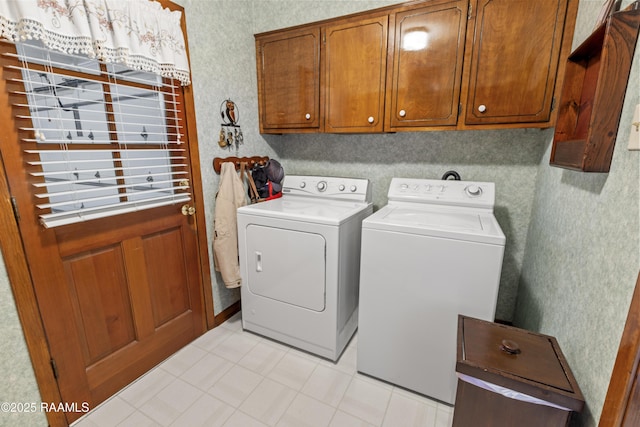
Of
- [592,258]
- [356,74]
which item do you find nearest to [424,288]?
[592,258]

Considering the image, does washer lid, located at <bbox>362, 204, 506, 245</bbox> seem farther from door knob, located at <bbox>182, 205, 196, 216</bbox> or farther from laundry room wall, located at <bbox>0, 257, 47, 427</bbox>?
laundry room wall, located at <bbox>0, 257, 47, 427</bbox>

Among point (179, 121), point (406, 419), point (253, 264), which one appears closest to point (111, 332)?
point (253, 264)

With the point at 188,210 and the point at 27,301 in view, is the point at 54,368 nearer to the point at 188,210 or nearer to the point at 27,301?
the point at 27,301

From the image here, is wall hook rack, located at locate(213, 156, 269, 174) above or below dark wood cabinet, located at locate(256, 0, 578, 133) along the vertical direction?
below

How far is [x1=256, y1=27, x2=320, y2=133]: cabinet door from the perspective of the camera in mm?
2080

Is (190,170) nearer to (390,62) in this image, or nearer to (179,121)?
(179,121)

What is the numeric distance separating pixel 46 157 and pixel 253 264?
1219mm

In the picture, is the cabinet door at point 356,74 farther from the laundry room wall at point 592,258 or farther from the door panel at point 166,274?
the door panel at point 166,274

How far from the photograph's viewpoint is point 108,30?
4.34ft

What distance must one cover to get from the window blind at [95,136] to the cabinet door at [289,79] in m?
0.76

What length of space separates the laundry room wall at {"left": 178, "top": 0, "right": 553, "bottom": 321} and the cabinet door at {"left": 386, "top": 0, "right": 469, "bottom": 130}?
314 millimetres

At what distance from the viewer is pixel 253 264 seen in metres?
2.02

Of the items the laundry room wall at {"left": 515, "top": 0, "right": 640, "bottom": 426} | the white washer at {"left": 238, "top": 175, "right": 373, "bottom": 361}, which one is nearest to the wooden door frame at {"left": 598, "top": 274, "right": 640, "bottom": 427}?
the laundry room wall at {"left": 515, "top": 0, "right": 640, "bottom": 426}

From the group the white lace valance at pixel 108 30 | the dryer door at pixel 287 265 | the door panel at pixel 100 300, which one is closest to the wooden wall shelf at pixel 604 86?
the dryer door at pixel 287 265
